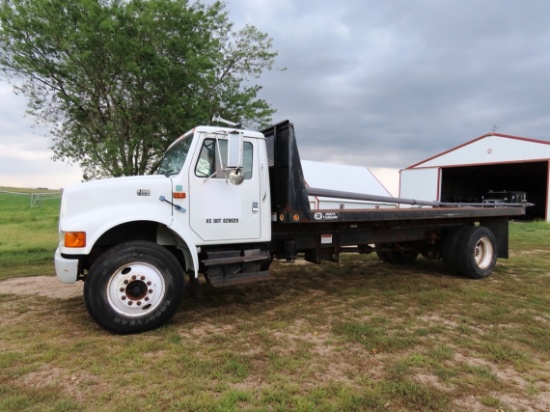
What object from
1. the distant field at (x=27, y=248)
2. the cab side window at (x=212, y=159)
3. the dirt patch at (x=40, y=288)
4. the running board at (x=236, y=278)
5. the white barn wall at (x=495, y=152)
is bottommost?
the dirt patch at (x=40, y=288)

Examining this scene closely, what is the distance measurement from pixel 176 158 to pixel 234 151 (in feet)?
3.62

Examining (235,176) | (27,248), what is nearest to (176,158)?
(235,176)

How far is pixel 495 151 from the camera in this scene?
24.2 m

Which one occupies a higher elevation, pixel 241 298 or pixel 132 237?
pixel 132 237

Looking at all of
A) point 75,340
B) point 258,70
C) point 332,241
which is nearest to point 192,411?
point 75,340

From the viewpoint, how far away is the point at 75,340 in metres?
4.05

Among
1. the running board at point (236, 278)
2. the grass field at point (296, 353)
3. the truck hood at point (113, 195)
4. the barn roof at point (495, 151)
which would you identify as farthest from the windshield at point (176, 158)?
the barn roof at point (495, 151)

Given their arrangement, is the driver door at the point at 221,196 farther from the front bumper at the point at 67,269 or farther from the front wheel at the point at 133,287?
the front bumper at the point at 67,269

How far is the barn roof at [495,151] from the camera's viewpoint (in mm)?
22703

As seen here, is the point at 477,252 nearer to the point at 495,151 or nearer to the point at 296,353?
the point at 296,353

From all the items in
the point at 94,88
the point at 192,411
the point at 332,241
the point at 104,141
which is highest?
the point at 94,88

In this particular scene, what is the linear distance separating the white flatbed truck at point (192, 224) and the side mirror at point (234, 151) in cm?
1

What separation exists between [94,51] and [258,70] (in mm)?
5050

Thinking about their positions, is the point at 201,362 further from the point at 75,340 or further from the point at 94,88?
the point at 94,88
